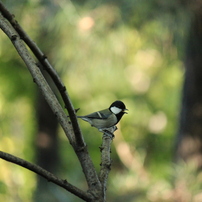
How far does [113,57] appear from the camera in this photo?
3.09 m

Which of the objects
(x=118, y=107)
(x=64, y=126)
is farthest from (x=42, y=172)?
(x=118, y=107)

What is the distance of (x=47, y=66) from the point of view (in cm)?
69

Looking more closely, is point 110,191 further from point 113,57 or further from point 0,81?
point 0,81

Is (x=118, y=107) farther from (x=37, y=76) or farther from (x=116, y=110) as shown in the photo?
(x=37, y=76)

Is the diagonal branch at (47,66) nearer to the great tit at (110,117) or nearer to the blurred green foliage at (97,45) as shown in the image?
the great tit at (110,117)

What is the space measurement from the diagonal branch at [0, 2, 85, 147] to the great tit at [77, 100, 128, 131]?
1.19 metres

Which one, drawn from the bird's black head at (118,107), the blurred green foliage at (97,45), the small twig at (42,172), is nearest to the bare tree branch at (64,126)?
the small twig at (42,172)

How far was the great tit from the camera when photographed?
6.50 ft

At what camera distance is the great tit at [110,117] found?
78.0 inches

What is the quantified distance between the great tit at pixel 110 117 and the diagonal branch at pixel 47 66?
1185 millimetres

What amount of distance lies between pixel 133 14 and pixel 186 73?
2.14ft

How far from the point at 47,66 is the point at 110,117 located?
54.7 inches

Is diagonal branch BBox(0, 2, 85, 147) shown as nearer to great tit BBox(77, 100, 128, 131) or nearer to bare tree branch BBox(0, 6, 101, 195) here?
bare tree branch BBox(0, 6, 101, 195)

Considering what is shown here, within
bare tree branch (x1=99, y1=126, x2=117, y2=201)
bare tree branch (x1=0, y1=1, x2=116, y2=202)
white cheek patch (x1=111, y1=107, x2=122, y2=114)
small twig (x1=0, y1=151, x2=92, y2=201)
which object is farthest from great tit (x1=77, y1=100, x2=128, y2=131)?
small twig (x1=0, y1=151, x2=92, y2=201)
